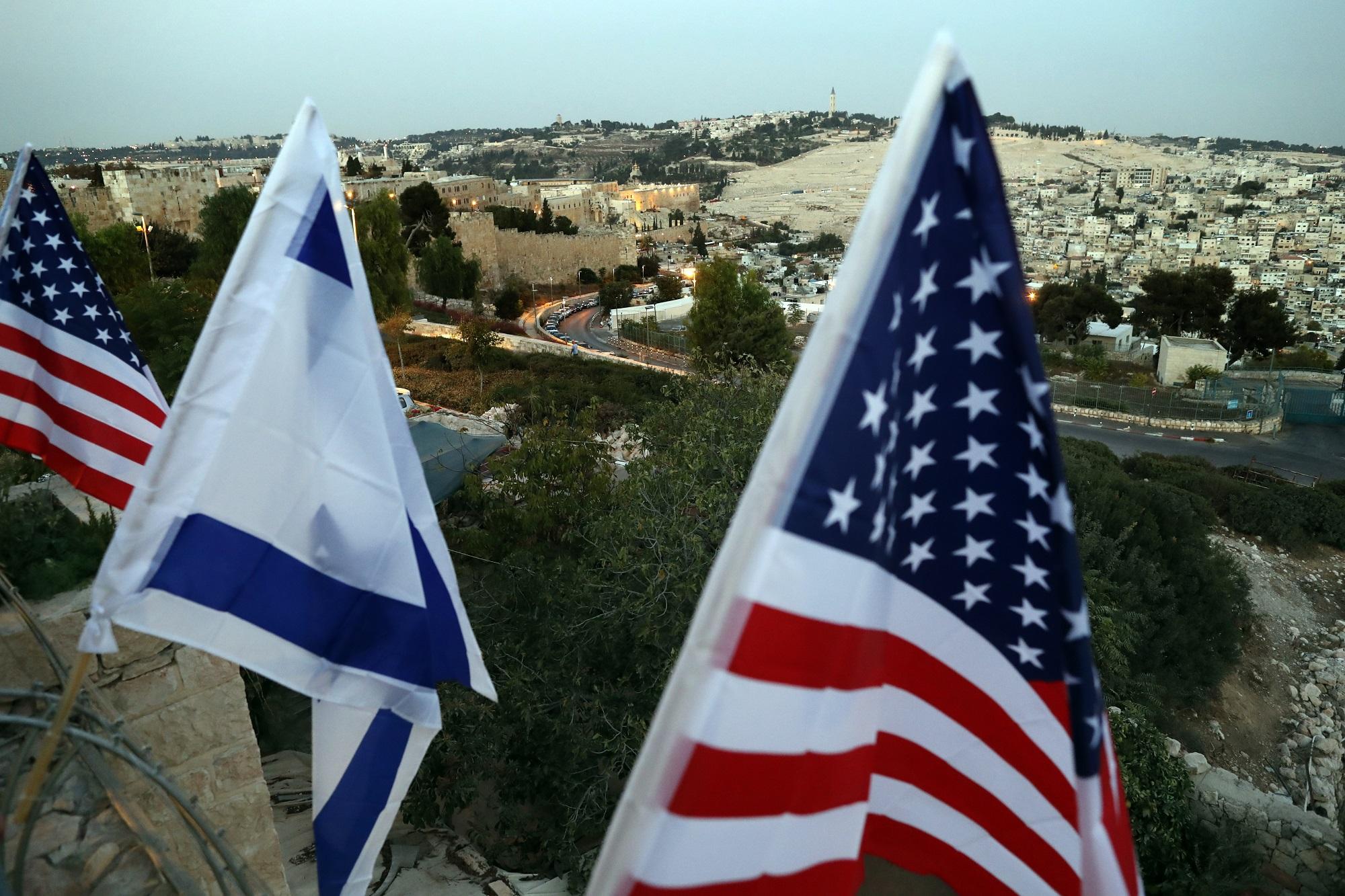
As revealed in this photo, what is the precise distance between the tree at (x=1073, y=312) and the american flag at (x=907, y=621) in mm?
41891

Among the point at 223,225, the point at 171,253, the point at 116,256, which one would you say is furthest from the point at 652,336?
the point at 171,253

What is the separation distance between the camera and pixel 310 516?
2.26 metres

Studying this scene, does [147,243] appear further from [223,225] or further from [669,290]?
[669,290]

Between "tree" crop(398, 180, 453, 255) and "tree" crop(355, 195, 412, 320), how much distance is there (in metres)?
13.6

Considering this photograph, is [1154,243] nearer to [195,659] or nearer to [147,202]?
[147,202]

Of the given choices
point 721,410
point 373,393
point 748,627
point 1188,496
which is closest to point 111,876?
point 373,393

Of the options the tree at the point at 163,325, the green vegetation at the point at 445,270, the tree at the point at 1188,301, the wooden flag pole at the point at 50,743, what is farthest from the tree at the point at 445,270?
the wooden flag pole at the point at 50,743

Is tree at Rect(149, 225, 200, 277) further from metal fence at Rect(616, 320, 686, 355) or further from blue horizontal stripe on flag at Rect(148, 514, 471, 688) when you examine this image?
blue horizontal stripe on flag at Rect(148, 514, 471, 688)

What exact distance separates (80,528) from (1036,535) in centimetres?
380

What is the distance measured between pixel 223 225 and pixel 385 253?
6.10m

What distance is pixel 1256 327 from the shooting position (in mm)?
36688

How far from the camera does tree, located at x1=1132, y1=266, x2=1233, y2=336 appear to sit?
3894cm

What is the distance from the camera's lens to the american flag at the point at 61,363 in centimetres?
351

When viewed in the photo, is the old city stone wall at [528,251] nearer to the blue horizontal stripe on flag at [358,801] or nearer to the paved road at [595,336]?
the paved road at [595,336]
